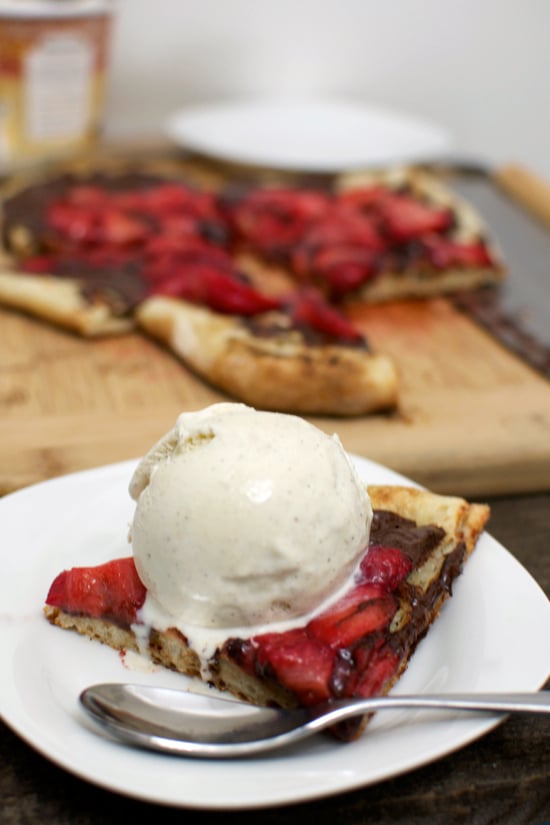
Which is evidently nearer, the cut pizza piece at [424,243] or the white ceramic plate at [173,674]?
the white ceramic plate at [173,674]

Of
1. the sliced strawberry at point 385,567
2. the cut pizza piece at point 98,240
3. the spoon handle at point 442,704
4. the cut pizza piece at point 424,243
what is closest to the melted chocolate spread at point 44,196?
the cut pizza piece at point 98,240

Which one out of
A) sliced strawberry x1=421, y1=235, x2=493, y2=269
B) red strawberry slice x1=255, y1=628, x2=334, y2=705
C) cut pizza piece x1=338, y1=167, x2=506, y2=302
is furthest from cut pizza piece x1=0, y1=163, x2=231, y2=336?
red strawberry slice x1=255, y1=628, x2=334, y2=705

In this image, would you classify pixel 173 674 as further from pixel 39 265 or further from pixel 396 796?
pixel 39 265

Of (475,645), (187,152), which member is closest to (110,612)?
(475,645)

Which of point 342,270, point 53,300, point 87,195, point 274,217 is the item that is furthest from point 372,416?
point 87,195

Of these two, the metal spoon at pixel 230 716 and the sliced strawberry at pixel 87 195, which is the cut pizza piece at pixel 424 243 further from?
the metal spoon at pixel 230 716

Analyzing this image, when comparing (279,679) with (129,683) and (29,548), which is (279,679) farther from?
(29,548)
